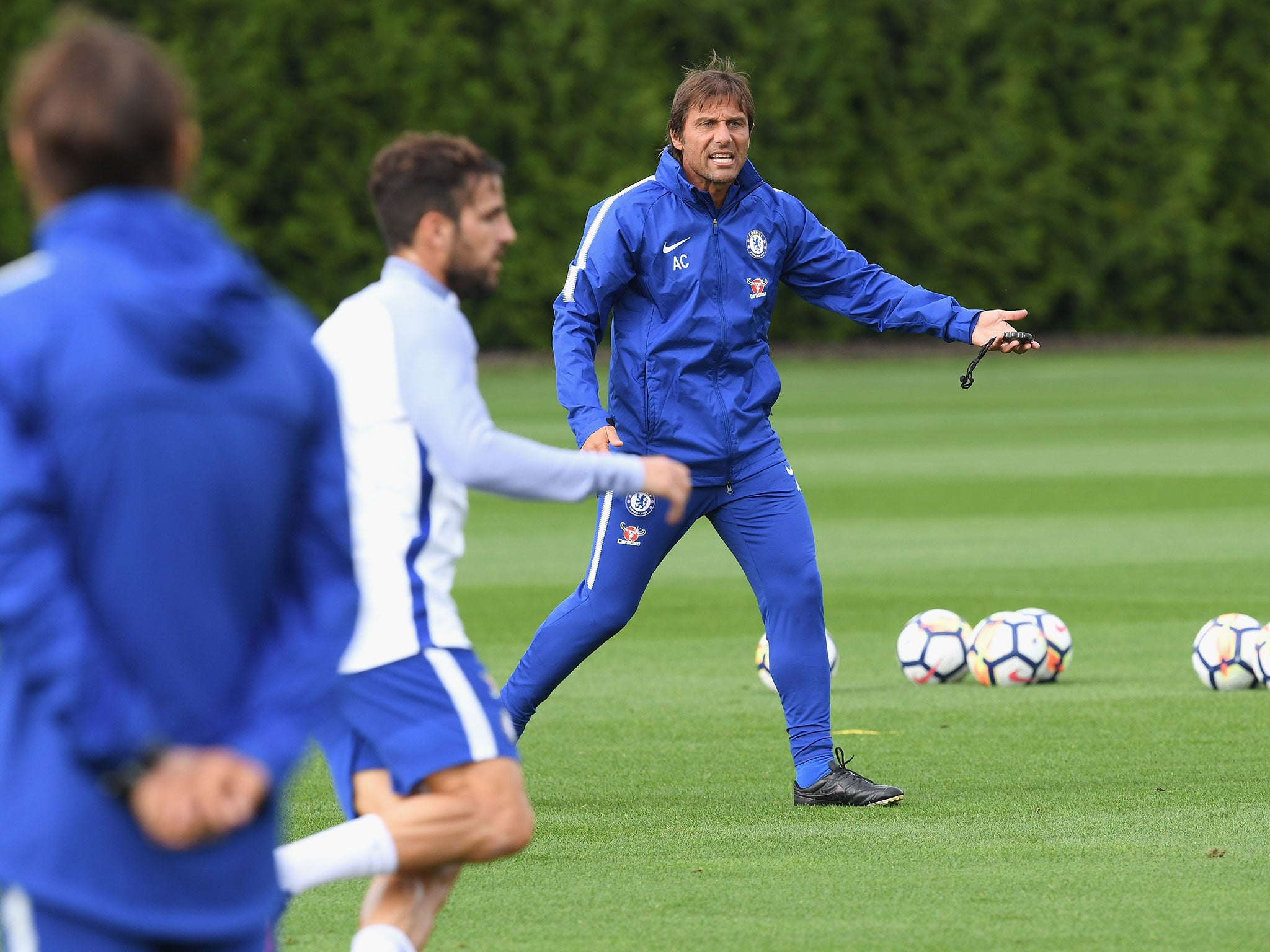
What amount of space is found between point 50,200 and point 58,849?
2.61 ft

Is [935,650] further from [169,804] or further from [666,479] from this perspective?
[169,804]

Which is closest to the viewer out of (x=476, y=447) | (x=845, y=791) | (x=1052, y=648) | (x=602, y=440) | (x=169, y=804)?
(x=169, y=804)

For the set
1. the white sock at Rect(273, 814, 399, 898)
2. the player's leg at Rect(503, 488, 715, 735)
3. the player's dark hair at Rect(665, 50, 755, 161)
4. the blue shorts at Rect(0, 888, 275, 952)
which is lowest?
the white sock at Rect(273, 814, 399, 898)

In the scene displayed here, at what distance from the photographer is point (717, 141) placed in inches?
283

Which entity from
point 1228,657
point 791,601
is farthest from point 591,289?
point 1228,657

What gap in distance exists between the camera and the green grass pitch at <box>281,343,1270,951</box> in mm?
5312

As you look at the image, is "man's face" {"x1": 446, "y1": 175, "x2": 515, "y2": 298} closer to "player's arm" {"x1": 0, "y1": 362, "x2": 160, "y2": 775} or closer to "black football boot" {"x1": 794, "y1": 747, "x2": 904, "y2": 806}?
"player's arm" {"x1": 0, "y1": 362, "x2": 160, "y2": 775}

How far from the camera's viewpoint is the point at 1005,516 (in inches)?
688

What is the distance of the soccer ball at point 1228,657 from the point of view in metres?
9.37

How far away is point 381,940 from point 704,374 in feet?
11.3

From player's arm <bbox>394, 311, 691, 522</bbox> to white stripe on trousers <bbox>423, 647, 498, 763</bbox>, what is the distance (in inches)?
15.5

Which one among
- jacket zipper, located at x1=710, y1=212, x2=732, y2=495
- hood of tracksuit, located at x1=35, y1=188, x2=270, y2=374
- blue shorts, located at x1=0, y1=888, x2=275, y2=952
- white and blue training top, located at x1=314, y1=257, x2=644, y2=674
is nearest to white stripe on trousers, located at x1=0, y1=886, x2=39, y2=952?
blue shorts, located at x1=0, y1=888, x2=275, y2=952

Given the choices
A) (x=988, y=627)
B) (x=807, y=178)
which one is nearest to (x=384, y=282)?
(x=988, y=627)

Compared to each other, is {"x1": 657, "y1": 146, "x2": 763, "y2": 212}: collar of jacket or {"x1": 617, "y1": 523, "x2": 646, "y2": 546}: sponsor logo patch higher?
{"x1": 657, "y1": 146, "x2": 763, "y2": 212}: collar of jacket
